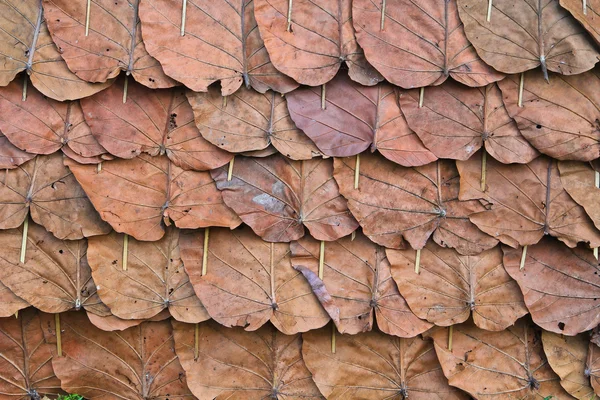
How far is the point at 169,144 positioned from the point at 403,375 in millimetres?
1224

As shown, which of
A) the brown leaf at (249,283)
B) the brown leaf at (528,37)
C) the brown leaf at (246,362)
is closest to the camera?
the brown leaf at (528,37)

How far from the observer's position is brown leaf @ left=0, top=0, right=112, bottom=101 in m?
2.06

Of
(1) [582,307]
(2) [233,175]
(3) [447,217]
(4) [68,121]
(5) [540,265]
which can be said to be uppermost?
(4) [68,121]

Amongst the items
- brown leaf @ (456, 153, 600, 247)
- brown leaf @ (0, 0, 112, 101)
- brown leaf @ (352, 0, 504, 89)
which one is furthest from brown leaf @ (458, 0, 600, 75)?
brown leaf @ (0, 0, 112, 101)

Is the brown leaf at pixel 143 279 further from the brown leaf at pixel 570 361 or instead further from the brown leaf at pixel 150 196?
the brown leaf at pixel 570 361

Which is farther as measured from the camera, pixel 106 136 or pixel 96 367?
pixel 96 367

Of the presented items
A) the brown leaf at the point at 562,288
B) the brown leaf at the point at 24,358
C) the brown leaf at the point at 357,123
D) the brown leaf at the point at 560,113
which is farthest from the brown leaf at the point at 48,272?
the brown leaf at the point at 560,113

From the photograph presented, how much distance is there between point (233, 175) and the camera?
213 cm

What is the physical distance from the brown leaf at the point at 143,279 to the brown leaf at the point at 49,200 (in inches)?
3.1

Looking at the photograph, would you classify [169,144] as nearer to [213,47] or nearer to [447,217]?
[213,47]

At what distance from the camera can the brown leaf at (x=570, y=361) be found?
2191 mm

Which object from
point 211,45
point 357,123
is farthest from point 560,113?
point 211,45

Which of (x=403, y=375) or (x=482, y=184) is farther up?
(x=482, y=184)

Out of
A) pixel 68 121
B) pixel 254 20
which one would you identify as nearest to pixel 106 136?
pixel 68 121
